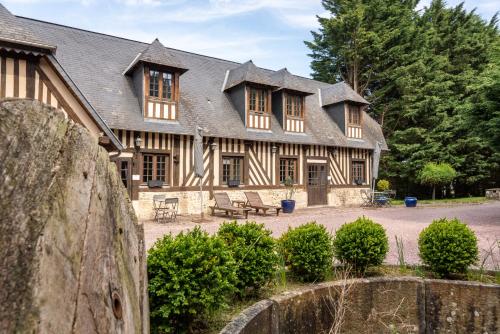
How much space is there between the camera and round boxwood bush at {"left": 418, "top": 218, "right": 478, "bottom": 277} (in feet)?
13.1

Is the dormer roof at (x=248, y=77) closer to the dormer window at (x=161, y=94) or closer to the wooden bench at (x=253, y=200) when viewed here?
the dormer window at (x=161, y=94)

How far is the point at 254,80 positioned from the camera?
47.1 feet

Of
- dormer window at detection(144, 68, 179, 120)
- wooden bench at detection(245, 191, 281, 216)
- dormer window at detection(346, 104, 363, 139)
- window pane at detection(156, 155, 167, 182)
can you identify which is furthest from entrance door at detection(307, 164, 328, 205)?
dormer window at detection(144, 68, 179, 120)

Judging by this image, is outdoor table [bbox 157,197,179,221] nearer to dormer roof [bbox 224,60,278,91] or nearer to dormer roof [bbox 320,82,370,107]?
dormer roof [bbox 224,60,278,91]

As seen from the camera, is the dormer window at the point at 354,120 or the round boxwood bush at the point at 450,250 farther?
the dormer window at the point at 354,120

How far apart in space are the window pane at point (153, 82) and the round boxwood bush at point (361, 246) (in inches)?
396

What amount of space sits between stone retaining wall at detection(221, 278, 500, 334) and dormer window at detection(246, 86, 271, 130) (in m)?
11.4

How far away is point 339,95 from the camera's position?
18.4m

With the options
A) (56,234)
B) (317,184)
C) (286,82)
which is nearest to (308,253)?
(56,234)

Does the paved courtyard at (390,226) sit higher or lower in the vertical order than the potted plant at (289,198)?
lower

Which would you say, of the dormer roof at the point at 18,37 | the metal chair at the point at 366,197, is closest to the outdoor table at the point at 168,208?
the dormer roof at the point at 18,37

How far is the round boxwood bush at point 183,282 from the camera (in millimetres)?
2387

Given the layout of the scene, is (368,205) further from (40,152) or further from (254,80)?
(40,152)

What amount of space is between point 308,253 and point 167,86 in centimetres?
1050
